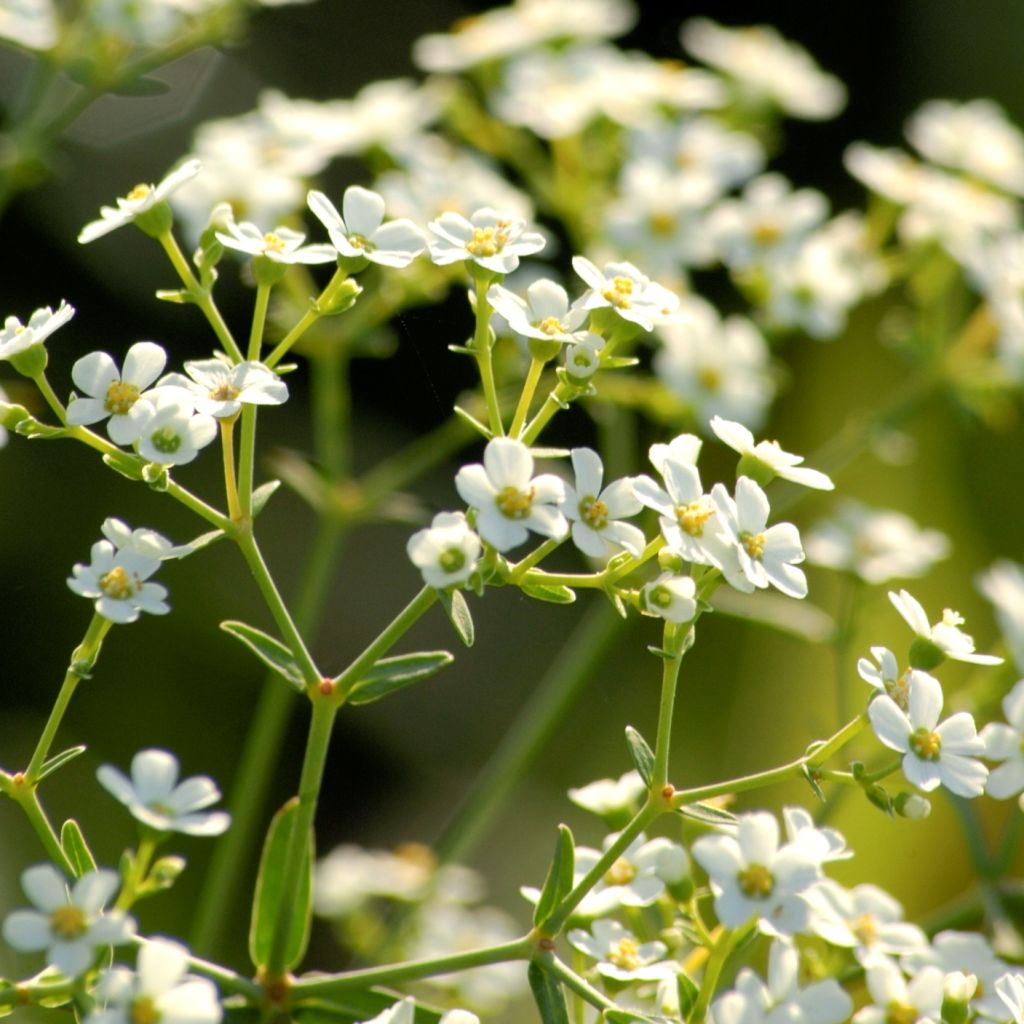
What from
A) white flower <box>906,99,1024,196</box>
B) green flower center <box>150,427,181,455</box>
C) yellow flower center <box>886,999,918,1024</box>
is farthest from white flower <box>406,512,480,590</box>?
white flower <box>906,99,1024,196</box>

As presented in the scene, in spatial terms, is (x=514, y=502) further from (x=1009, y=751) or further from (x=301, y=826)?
(x=1009, y=751)

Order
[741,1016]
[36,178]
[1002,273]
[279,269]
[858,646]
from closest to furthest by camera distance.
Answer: [741,1016] → [279,269] → [36,178] → [1002,273] → [858,646]

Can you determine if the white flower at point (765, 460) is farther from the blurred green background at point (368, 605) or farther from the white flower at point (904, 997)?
the blurred green background at point (368, 605)

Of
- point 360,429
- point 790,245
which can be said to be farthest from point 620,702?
point 790,245

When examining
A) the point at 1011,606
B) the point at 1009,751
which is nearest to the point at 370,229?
the point at 1009,751

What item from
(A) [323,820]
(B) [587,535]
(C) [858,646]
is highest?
(B) [587,535]

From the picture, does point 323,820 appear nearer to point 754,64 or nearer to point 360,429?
point 360,429
